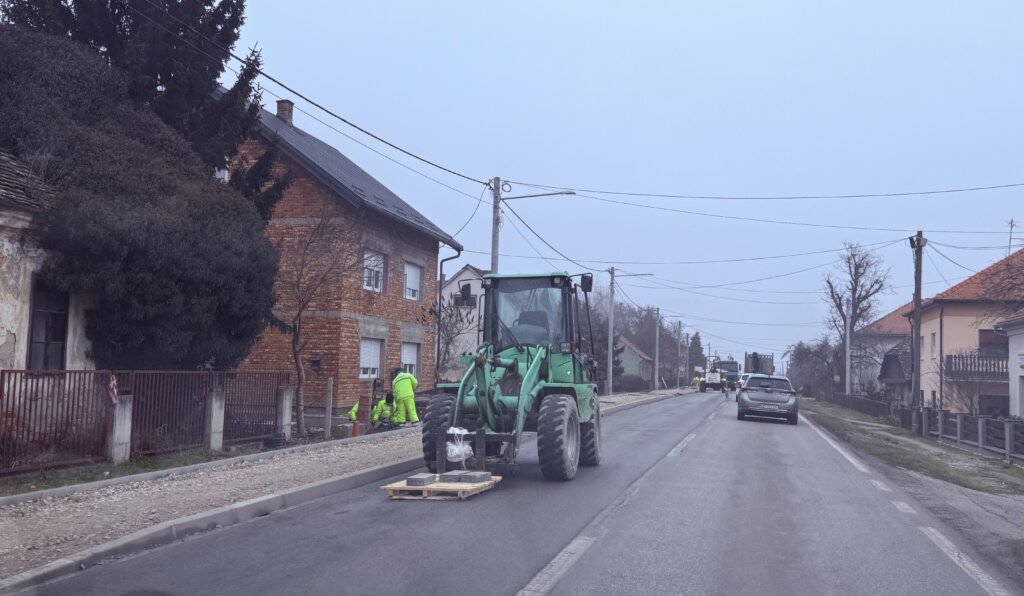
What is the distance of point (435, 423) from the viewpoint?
1148 centimetres

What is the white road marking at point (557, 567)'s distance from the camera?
6129 millimetres

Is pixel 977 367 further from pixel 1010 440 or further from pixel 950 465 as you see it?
pixel 950 465

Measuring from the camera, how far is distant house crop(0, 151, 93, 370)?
39.8 ft

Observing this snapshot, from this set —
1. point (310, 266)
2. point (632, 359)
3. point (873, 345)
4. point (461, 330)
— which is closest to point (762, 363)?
point (873, 345)

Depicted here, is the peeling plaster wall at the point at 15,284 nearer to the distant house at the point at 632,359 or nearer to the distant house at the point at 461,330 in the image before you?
the distant house at the point at 461,330

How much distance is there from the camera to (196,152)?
53.7ft

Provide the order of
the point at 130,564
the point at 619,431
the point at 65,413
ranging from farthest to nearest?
1. the point at 619,431
2. the point at 65,413
3. the point at 130,564

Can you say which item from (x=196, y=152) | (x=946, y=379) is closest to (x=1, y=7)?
(x=196, y=152)

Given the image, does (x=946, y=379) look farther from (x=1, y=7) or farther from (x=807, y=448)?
(x=1, y=7)

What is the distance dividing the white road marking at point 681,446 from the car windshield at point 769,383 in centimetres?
724

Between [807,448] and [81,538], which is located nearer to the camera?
[81,538]

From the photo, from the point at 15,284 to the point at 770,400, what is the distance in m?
21.5

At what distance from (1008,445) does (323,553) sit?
57.5 feet

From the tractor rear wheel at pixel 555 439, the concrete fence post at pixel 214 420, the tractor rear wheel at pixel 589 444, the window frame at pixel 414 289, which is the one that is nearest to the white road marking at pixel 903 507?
the tractor rear wheel at pixel 555 439
